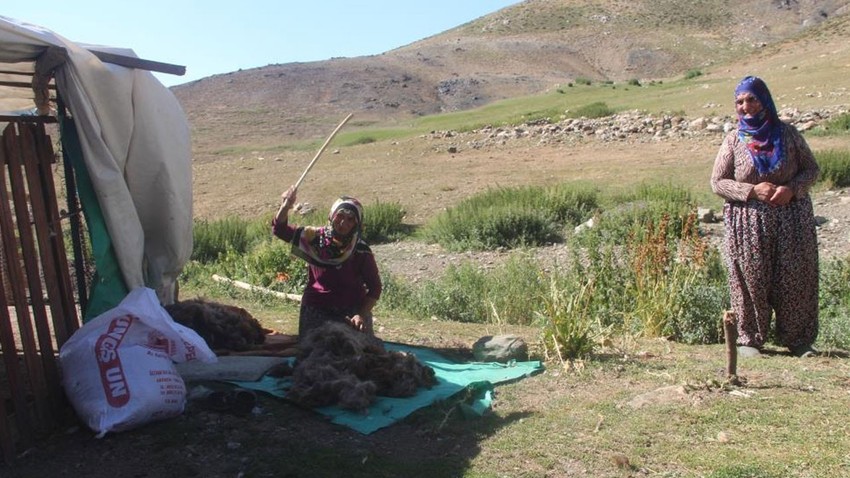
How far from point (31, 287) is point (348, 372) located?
1.59 metres

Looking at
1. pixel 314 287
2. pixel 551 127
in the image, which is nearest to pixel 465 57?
pixel 551 127

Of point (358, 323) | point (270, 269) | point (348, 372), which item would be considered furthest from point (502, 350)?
point (270, 269)

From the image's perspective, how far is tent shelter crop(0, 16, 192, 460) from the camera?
4.10m

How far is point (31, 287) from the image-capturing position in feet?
13.6

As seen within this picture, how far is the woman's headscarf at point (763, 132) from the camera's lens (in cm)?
527

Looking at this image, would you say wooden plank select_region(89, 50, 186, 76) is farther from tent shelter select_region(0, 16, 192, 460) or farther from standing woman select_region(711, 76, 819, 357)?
standing woman select_region(711, 76, 819, 357)

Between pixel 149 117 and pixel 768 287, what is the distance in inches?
Answer: 151

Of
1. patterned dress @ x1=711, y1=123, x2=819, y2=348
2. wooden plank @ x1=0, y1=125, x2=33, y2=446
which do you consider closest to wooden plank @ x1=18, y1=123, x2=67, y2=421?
wooden plank @ x1=0, y1=125, x2=33, y2=446

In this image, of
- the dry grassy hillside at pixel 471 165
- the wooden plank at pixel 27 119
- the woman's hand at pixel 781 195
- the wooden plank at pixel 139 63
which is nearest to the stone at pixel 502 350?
the woman's hand at pixel 781 195

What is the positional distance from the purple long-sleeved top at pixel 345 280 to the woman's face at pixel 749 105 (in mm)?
2396

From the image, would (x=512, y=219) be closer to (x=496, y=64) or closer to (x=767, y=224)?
(x=767, y=224)

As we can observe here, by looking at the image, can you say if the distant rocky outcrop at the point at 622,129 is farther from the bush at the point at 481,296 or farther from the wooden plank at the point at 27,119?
the wooden plank at the point at 27,119

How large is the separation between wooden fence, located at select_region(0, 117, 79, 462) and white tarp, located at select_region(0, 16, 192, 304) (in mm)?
273

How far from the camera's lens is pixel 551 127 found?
21.4 metres
